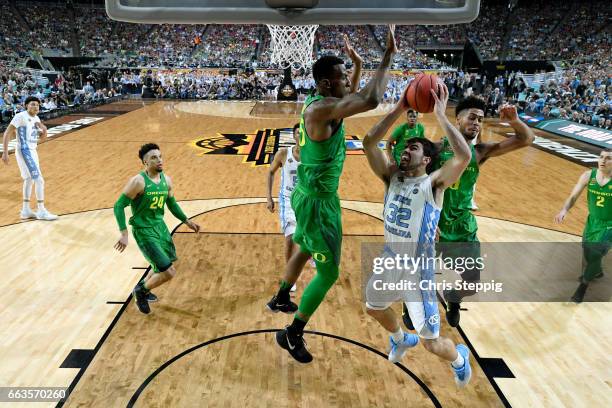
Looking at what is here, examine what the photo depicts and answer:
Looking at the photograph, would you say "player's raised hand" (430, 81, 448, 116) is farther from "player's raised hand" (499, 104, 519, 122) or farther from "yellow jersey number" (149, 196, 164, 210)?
"yellow jersey number" (149, 196, 164, 210)

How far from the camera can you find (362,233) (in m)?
6.63

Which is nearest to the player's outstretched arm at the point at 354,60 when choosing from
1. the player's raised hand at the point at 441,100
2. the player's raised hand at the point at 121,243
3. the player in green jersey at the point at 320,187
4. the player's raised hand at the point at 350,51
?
the player's raised hand at the point at 350,51

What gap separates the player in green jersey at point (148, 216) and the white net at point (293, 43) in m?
11.6

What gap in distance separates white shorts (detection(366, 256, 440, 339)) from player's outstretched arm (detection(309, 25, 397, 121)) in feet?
3.64

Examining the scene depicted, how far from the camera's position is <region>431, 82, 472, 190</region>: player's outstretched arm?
9.07 ft

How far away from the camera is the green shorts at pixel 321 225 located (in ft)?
11.0

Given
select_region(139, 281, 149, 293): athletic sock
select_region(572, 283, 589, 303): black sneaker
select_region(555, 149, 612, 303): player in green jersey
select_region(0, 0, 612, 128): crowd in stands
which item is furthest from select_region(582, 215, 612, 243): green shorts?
select_region(0, 0, 612, 128): crowd in stands

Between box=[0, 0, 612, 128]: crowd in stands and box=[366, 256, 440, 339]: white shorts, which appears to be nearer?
box=[366, 256, 440, 339]: white shorts

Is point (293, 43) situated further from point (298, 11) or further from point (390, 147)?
point (298, 11)

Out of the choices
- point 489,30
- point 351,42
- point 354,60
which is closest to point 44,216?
point 354,60

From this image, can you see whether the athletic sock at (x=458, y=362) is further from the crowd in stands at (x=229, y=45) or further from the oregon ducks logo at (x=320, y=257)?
the crowd in stands at (x=229, y=45)

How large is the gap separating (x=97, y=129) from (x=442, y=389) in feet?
48.0

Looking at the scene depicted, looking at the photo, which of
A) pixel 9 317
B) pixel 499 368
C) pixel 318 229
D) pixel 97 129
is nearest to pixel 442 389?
pixel 499 368

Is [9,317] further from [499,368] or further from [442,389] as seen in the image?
[499,368]
